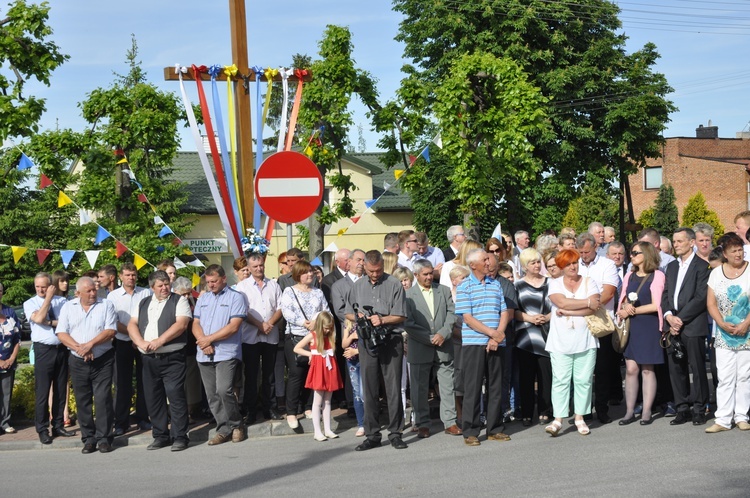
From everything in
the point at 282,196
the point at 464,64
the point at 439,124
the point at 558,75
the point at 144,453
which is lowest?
the point at 144,453

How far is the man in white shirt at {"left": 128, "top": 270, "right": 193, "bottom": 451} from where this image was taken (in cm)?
1001

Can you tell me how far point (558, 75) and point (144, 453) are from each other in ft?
84.9

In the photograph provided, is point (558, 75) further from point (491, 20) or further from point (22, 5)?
point (22, 5)

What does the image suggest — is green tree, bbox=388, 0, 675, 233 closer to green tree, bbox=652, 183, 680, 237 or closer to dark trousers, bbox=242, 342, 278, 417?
green tree, bbox=652, 183, 680, 237

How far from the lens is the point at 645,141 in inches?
1340

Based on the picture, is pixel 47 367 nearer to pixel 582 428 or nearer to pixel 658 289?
pixel 582 428

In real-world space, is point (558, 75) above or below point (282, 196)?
above

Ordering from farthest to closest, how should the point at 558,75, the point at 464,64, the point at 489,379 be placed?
the point at 558,75
the point at 464,64
the point at 489,379

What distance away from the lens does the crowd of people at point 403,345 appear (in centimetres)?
952

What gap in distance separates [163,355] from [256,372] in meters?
1.19

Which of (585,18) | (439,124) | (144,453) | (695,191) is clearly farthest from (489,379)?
(695,191)

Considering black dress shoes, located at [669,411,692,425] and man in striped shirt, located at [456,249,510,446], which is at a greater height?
man in striped shirt, located at [456,249,510,446]

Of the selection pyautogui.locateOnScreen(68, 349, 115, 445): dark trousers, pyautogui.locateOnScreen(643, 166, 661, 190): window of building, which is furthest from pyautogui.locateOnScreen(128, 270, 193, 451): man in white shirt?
pyautogui.locateOnScreen(643, 166, 661, 190): window of building

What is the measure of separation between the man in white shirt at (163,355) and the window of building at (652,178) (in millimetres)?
52776
